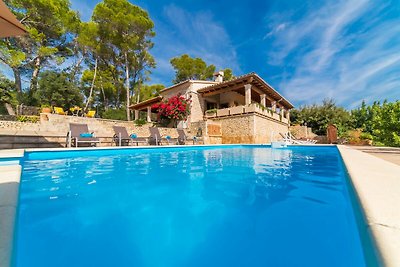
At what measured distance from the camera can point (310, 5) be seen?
1387cm

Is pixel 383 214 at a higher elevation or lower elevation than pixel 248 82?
lower

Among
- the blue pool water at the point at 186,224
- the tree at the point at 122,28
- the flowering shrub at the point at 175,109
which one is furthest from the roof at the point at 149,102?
the blue pool water at the point at 186,224

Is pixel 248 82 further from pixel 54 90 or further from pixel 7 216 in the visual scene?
pixel 54 90

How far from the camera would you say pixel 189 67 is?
89.9 ft

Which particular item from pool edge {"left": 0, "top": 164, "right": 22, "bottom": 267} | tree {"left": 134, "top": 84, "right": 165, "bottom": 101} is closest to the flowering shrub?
tree {"left": 134, "top": 84, "right": 165, "bottom": 101}

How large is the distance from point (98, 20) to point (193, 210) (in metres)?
22.2

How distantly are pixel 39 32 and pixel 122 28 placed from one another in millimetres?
7356

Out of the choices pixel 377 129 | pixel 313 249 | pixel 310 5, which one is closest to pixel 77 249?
pixel 313 249

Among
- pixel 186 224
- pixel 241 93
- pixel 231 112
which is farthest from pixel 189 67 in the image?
pixel 186 224

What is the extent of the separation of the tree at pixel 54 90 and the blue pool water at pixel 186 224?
17054mm

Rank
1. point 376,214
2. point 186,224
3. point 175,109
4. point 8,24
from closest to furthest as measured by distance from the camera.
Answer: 1. point 376,214
2. point 186,224
3. point 8,24
4. point 175,109

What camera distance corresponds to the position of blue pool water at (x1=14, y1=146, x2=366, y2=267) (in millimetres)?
1383

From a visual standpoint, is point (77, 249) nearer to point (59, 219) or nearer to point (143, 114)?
point (59, 219)

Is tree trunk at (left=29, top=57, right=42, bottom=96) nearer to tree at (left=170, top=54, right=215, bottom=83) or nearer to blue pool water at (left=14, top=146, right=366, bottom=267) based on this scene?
tree at (left=170, top=54, right=215, bottom=83)
